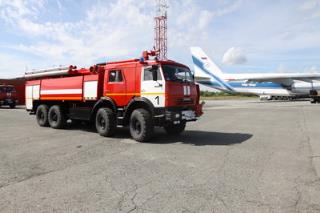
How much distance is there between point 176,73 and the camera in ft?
36.0

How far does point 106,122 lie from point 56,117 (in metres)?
3.68

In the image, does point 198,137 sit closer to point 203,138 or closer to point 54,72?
point 203,138

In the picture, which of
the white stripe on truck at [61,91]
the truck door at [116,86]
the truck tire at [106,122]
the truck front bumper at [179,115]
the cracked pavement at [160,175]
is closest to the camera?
the cracked pavement at [160,175]

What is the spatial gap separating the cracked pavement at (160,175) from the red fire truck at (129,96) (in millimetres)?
757

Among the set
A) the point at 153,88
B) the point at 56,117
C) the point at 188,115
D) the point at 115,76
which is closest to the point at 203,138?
the point at 188,115

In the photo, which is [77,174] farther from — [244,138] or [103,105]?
[244,138]

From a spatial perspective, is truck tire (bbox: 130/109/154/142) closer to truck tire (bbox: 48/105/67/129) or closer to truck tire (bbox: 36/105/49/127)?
truck tire (bbox: 48/105/67/129)

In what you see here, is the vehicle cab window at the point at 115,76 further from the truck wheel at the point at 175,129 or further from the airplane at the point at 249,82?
the airplane at the point at 249,82

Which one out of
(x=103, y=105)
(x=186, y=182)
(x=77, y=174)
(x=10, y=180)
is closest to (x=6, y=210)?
(x=10, y=180)

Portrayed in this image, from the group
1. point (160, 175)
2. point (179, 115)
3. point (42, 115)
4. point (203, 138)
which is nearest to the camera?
point (160, 175)

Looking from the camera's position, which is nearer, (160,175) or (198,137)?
(160,175)

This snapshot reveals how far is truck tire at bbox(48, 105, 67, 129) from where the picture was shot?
14219 mm

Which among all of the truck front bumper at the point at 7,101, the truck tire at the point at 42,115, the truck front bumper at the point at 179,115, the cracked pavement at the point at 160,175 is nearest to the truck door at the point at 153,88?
the truck front bumper at the point at 179,115

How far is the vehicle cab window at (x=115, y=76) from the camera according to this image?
1175 cm
